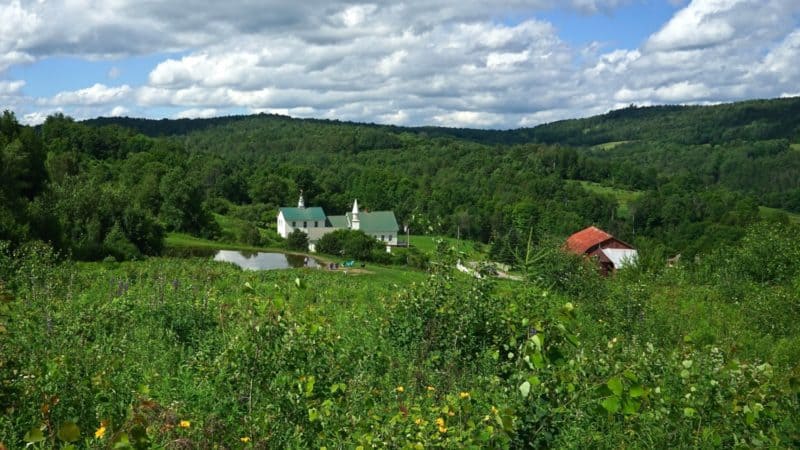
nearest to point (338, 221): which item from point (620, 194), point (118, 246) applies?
point (118, 246)

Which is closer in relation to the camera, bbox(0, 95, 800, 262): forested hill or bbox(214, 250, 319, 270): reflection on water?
bbox(0, 95, 800, 262): forested hill

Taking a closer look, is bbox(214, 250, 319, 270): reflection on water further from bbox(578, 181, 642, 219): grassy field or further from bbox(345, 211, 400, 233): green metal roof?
bbox(578, 181, 642, 219): grassy field

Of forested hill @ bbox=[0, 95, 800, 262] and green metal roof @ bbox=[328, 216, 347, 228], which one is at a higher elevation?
forested hill @ bbox=[0, 95, 800, 262]

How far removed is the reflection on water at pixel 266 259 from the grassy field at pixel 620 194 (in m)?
65.0

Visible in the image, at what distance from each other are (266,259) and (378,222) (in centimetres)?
3974

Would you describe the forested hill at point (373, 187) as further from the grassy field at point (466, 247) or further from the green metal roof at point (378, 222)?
the green metal roof at point (378, 222)

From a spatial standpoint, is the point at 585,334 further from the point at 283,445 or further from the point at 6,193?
the point at 6,193

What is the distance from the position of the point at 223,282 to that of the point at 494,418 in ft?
47.8

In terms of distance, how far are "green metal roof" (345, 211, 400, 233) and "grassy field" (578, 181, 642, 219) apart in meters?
38.3

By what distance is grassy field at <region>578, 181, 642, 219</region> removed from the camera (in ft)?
345

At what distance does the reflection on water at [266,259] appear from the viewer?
46.7 meters

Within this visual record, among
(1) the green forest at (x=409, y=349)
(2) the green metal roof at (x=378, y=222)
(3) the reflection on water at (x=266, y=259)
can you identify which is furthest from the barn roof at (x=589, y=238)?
(2) the green metal roof at (x=378, y=222)

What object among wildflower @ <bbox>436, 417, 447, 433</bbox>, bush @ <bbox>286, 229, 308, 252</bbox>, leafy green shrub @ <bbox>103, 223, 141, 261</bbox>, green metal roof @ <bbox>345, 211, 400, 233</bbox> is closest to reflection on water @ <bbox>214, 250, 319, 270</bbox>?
bush @ <bbox>286, 229, 308, 252</bbox>

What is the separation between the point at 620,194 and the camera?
4914 inches
